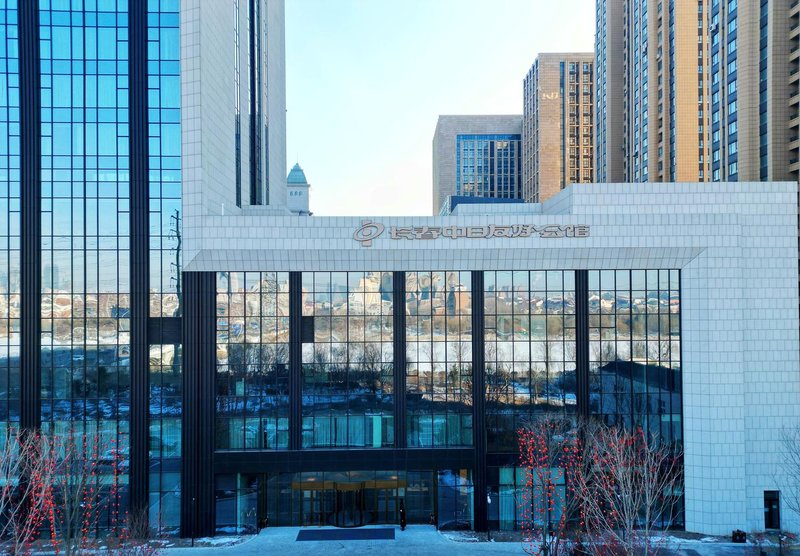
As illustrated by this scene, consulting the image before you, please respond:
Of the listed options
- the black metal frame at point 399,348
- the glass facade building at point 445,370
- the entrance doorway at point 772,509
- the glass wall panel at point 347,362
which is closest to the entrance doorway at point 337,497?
the glass facade building at point 445,370

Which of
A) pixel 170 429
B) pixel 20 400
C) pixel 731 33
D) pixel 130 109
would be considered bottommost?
pixel 170 429

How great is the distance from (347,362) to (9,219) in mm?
22259

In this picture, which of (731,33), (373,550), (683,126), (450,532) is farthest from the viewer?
(683,126)

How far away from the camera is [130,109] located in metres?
32.0

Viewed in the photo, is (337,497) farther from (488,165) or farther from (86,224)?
(488,165)

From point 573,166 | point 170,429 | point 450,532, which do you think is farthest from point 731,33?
point 573,166

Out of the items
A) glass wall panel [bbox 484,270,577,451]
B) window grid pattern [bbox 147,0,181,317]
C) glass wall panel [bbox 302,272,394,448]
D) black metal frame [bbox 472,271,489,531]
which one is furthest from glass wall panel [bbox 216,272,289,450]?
glass wall panel [bbox 484,270,577,451]

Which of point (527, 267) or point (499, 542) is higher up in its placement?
point (527, 267)

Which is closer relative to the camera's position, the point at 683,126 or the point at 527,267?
the point at 527,267

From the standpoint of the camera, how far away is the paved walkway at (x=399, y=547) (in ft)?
98.8

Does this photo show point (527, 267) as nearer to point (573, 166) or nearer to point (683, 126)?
point (683, 126)

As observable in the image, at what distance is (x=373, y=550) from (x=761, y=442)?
2448 cm

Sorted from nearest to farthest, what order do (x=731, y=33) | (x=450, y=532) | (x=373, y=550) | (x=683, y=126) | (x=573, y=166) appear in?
(x=373, y=550), (x=450, y=532), (x=731, y=33), (x=683, y=126), (x=573, y=166)

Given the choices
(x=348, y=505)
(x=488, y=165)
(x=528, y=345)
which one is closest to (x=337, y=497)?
(x=348, y=505)
